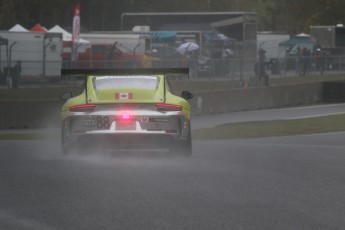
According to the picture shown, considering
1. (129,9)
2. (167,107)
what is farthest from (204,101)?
(129,9)

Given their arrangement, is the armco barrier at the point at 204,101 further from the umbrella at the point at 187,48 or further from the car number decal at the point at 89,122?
the car number decal at the point at 89,122

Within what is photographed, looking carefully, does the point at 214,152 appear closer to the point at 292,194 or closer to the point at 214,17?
the point at 292,194

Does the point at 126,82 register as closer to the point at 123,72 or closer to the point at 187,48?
the point at 123,72

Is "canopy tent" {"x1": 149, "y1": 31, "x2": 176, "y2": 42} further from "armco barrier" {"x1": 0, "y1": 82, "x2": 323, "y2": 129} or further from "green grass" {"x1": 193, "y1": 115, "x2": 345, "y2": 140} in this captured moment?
"green grass" {"x1": 193, "y1": 115, "x2": 345, "y2": 140}

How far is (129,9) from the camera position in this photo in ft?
257

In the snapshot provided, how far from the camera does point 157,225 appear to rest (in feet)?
31.8

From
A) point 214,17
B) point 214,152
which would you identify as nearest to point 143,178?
point 214,152

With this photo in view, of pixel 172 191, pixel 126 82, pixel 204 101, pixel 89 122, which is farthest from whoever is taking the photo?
pixel 204 101

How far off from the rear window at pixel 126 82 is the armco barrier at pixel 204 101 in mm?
12241

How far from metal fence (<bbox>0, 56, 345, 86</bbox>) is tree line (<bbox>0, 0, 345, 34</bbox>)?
2288cm

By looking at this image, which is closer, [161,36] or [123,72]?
[123,72]

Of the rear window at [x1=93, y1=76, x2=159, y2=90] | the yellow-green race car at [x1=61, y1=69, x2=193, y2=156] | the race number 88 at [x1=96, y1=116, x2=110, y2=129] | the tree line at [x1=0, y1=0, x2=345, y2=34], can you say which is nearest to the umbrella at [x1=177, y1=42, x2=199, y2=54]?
the tree line at [x1=0, y1=0, x2=345, y2=34]

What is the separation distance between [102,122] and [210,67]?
2645 cm

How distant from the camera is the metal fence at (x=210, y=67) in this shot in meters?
36.3
